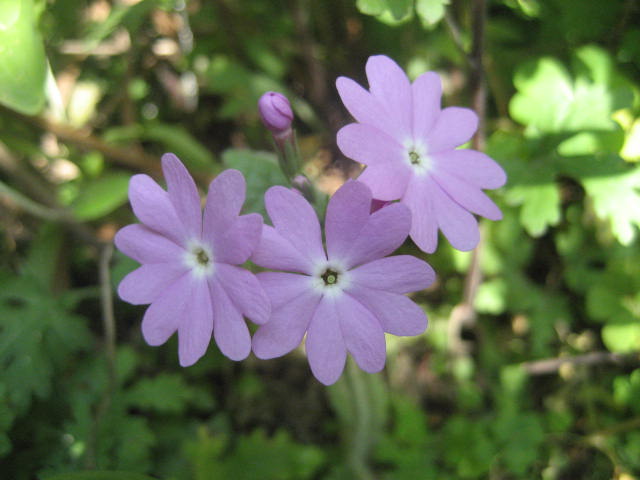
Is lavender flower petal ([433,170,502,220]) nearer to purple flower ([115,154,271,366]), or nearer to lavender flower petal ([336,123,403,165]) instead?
lavender flower petal ([336,123,403,165])

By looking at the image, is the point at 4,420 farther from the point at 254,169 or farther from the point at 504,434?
the point at 504,434

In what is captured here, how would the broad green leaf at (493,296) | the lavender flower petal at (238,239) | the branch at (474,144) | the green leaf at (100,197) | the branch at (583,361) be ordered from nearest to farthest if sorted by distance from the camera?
the lavender flower petal at (238,239) → the branch at (474,144) → the green leaf at (100,197) → the branch at (583,361) → the broad green leaf at (493,296)

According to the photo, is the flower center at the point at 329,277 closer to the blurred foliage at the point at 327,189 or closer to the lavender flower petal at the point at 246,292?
the lavender flower petal at the point at 246,292

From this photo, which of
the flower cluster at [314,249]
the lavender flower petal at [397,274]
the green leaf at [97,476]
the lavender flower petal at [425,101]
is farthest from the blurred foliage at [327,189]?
the lavender flower petal at [397,274]

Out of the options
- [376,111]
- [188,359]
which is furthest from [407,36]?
[188,359]

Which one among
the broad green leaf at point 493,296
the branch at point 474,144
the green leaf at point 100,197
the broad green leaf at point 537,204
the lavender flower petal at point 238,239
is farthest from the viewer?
the broad green leaf at point 493,296

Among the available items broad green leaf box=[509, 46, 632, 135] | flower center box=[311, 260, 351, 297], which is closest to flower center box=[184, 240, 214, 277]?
flower center box=[311, 260, 351, 297]
